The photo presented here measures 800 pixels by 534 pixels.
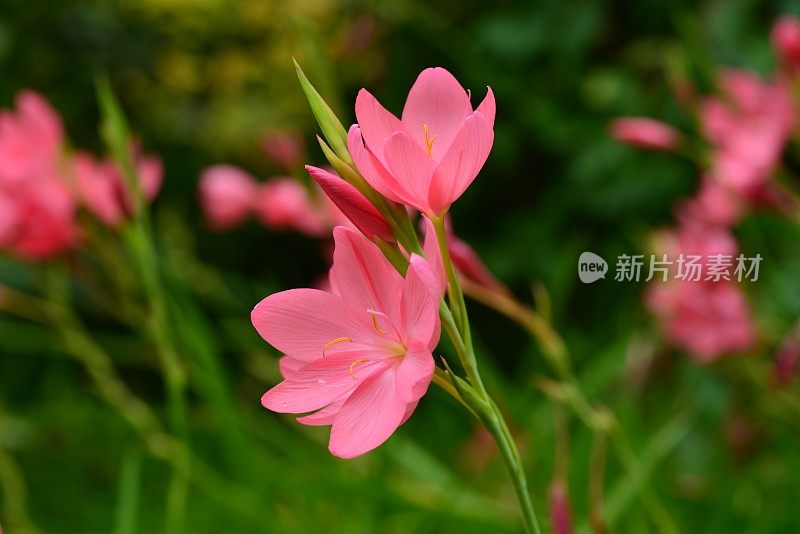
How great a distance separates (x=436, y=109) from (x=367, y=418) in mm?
118

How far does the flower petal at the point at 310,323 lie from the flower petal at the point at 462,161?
1.9 inches

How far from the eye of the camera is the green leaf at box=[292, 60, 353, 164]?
0.27 m

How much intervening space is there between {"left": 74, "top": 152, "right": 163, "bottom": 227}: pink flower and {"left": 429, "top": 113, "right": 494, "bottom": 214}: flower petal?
0.31 meters

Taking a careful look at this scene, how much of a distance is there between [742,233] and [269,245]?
1.15 metres

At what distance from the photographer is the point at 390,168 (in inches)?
10.7

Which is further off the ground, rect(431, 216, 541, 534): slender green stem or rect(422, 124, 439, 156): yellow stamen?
rect(422, 124, 439, 156): yellow stamen

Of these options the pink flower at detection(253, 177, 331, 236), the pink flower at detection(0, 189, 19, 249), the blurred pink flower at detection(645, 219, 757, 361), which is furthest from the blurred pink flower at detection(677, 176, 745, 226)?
the pink flower at detection(0, 189, 19, 249)

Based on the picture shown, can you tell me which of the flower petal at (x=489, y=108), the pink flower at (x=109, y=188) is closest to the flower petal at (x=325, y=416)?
the flower petal at (x=489, y=108)

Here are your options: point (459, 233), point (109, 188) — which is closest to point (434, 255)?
point (109, 188)

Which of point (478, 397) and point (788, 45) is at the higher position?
point (788, 45)

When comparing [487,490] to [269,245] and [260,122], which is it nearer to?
[269,245]

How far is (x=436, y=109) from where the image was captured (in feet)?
1.03

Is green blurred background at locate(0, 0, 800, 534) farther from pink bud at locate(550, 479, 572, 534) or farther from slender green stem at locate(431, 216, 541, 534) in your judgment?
slender green stem at locate(431, 216, 541, 534)

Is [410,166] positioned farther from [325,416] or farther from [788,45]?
[788,45]
